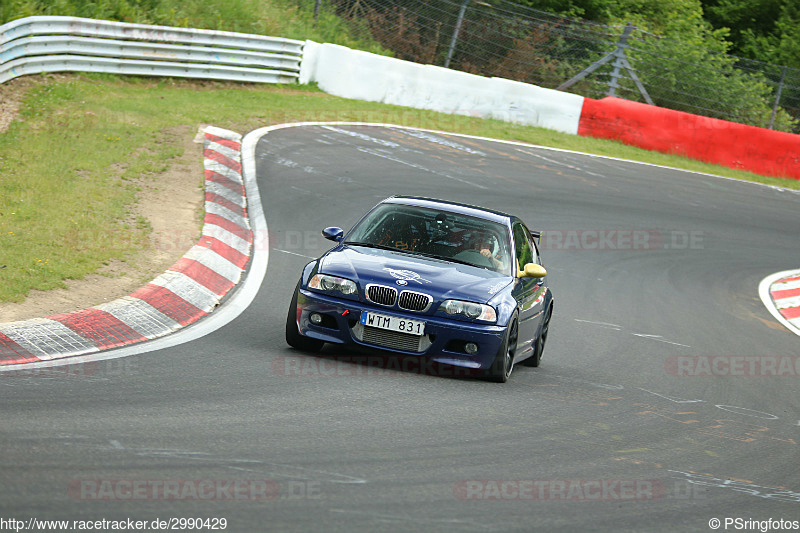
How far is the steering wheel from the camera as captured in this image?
846 cm

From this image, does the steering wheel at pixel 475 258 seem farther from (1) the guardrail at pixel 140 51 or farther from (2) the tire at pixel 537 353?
(1) the guardrail at pixel 140 51

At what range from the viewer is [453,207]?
9.10 m

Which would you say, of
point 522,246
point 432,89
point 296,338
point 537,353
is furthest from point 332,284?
point 432,89

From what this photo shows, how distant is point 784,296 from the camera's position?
47.3ft

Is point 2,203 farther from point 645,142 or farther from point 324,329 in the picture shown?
point 645,142

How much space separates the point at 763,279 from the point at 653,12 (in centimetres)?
2487

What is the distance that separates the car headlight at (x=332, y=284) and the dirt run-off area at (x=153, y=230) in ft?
5.87

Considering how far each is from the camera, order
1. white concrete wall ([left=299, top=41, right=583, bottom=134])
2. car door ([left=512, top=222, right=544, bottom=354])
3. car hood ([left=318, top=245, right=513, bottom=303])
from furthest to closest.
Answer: white concrete wall ([left=299, top=41, right=583, bottom=134]) → car door ([left=512, top=222, right=544, bottom=354]) → car hood ([left=318, top=245, right=513, bottom=303])

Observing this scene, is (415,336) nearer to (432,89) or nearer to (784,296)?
(784,296)

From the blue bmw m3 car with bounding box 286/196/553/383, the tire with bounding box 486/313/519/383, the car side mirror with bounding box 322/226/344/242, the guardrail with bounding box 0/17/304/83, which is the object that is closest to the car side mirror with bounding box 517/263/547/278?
the blue bmw m3 car with bounding box 286/196/553/383

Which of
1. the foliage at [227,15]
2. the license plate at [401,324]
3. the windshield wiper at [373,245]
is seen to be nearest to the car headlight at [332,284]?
the license plate at [401,324]

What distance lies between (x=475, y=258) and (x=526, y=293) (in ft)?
1.73

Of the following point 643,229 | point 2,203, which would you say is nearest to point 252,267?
point 2,203

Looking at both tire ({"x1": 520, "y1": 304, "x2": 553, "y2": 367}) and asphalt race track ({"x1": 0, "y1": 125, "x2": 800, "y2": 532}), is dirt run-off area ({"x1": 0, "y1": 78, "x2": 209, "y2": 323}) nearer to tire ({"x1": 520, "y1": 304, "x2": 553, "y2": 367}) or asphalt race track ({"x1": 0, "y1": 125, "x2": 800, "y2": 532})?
asphalt race track ({"x1": 0, "y1": 125, "x2": 800, "y2": 532})
